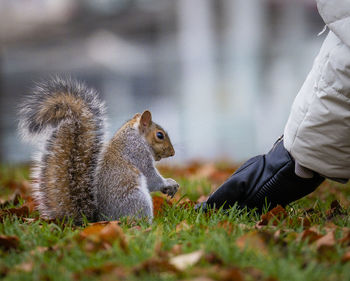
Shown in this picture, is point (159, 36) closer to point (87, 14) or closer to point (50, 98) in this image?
point (87, 14)

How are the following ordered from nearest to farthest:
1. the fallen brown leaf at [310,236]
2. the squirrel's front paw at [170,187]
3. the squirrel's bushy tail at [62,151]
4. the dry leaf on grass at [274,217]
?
the fallen brown leaf at [310,236], the dry leaf on grass at [274,217], the squirrel's bushy tail at [62,151], the squirrel's front paw at [170,187]

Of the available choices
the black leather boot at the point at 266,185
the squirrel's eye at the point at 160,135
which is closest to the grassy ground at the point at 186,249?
the black leather boot at the point at 266,185

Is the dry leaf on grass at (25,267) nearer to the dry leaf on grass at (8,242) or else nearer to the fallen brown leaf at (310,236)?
the dry leaf on grass at (8,242)

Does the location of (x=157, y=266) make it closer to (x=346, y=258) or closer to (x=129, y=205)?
(x=346, y=258)

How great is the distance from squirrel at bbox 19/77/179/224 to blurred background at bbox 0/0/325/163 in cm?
377

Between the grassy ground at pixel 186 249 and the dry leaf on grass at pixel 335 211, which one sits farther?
the dry leaf on grass at pixel 335 211

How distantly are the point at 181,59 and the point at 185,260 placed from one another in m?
7.02

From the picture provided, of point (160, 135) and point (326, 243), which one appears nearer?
point (326, 243)

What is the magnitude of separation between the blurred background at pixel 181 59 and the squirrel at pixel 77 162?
377 cm

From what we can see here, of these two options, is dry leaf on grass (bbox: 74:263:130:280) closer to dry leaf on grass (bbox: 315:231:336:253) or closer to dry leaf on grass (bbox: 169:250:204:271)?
dry leaf on grass (bbox: 169:250:204:271)

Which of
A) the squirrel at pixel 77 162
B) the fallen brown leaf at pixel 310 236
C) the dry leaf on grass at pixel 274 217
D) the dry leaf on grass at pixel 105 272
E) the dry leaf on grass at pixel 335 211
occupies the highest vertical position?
the squirrel at pixel 77 162

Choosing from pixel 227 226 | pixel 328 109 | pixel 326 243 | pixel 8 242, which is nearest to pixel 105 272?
pixel 8 242

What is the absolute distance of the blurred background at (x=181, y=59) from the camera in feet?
24.7

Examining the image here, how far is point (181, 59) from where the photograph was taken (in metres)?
8.25
